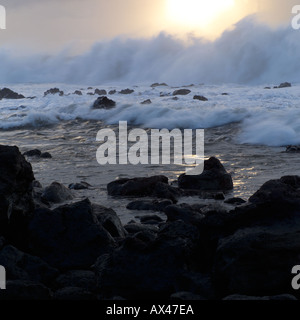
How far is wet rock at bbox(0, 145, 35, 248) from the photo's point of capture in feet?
13.6

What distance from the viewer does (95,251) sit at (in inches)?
159

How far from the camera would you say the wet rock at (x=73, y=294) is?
129 inches

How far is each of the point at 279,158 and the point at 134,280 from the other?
6377 mm

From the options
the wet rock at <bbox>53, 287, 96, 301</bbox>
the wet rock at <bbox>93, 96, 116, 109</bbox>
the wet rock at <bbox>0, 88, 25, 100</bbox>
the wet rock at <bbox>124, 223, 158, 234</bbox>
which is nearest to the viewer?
the wet rock at <bbox>53, 287, 96, 301</bbox>

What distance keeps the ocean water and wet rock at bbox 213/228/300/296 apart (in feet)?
7.73

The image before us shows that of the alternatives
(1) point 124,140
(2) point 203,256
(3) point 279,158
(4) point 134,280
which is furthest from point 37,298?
(1) point 124,140

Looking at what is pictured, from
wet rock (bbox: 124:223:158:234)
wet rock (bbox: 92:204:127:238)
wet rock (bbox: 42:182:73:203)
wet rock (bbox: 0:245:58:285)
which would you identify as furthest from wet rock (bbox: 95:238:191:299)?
wet rock (bbox: 42:182:73:203)

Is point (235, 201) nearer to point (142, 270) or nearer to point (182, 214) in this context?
point (182, 214)

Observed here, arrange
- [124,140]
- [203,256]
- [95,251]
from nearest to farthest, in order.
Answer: [203,256] → [95,251] → [124,140]

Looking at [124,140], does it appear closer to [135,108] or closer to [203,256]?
[135,108]

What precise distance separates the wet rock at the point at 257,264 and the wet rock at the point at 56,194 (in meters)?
3.29

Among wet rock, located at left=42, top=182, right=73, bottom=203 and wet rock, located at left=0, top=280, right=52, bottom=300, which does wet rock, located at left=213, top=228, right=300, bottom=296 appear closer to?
wet rock, located at left=0, top=280, right=52, bottom=300
